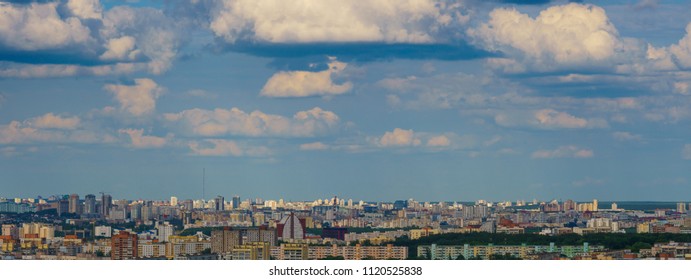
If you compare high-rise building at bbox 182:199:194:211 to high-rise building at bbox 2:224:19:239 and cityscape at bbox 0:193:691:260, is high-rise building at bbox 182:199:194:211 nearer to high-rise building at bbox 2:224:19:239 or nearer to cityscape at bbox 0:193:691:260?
cityscape at bbox 0:193:691:260

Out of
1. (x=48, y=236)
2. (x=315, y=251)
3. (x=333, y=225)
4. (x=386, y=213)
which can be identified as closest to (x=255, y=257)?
(x=315, y=251)

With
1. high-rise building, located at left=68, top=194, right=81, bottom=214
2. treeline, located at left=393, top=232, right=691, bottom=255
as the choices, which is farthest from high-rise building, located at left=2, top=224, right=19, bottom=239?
treeline, located at left=393, top=232, right=691, bottom=255

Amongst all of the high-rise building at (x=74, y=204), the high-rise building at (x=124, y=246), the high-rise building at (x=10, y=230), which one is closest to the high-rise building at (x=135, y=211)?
the high-rise building at (x=74, y=204)

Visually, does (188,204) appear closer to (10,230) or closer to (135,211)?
(135,211)

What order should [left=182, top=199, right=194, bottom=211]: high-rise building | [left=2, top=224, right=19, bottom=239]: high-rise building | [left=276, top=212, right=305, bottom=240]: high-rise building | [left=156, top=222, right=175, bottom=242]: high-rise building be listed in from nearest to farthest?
[left=156, top=222, right=175, bottom=242]: high-rise building
[left=276, top=212, right=305, bottom=240]: high-rise building
[left=2, top=224, right=19, bottom=239]: high-rise building
[left=182, top=199, right=194, bottom=211]: high-rise building

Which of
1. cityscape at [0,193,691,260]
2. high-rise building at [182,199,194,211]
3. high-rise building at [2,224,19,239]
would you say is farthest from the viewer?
high-rise building at [182,199,194,211]

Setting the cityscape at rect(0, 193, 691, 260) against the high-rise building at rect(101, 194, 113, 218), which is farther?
the high-rise building at rect(101, 194, 113, 218)

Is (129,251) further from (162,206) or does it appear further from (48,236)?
(162,206)
